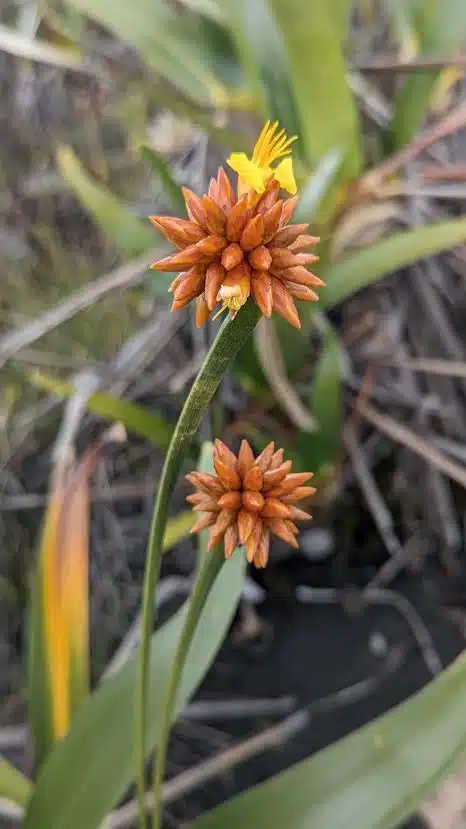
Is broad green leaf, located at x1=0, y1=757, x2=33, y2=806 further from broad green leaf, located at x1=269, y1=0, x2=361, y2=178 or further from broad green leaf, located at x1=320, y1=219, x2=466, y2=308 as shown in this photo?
broad green leaf, located at x1=269, y1=0, x2=361, y2=178

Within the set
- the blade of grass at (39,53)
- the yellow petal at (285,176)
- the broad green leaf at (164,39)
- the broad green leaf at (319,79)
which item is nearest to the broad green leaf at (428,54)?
the broad green leaf at (319,79)

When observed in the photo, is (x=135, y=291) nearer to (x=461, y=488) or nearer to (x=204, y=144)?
(x=204, y=144)

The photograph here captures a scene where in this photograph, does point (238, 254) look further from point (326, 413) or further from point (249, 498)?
point (326, 413)

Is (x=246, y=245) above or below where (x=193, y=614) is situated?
above

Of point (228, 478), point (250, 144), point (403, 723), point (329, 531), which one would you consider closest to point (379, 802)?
point (403, 723)

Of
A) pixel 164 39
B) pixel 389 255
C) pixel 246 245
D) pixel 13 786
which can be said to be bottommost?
pixel 13 786

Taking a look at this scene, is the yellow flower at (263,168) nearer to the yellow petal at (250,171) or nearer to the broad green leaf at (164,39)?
the yellow petal at (250,171)

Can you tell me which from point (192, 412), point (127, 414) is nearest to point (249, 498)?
point (192, 412)

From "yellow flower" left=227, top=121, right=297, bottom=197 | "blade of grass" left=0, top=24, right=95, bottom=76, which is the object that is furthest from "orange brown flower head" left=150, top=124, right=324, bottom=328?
"blade of grass" left=0, top=24, right=95, bottom=76
